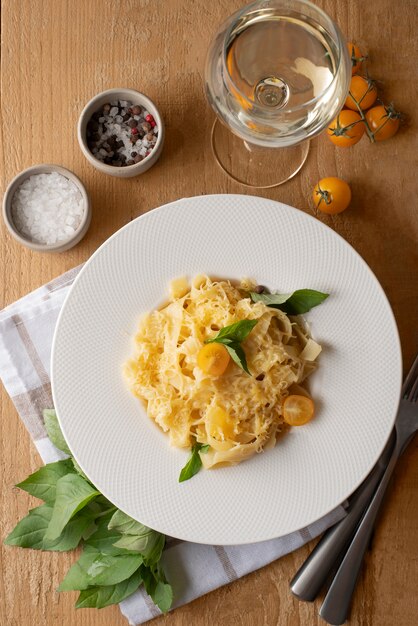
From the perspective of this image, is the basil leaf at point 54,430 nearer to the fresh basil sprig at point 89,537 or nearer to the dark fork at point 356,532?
the fresh basil sprig at point 89,537

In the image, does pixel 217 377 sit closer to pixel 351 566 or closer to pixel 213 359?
pixel 213 359

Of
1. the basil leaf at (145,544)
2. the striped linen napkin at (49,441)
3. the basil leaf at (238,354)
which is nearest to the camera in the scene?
the basil leaf at (238,354)

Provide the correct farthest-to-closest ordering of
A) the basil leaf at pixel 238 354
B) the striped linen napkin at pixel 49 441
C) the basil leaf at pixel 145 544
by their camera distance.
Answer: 1. the striped linen napkin at pixel 49 441
2. the basil leaf at pixel 145 544
3. the basil leaf at pixel 238 354

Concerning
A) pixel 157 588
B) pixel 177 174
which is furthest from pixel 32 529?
pixel 177 174

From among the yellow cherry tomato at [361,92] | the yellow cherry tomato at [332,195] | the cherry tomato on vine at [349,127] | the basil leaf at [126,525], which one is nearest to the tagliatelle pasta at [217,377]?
the basil leaf at [126,525]

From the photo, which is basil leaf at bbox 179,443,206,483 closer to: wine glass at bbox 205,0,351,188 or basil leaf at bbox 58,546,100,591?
basil leaf at bbox 58,546,100,591

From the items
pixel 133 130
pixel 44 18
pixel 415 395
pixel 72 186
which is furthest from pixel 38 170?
pixel 415 395

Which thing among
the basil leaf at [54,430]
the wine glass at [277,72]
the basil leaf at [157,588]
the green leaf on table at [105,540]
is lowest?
the basil leaf at [157,588]
